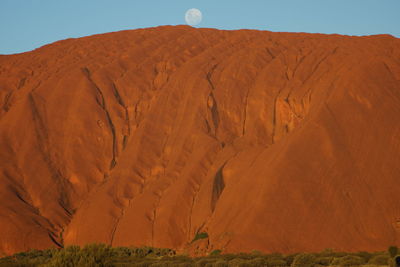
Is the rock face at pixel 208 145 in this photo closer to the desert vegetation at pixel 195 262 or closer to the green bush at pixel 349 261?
the desert vegetation at pixel 195 262

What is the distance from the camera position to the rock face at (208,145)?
41250mm

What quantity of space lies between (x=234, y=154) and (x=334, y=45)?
21.3m

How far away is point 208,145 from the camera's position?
51.1 m

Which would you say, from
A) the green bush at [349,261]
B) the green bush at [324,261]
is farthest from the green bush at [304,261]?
the green bush at [349,261]

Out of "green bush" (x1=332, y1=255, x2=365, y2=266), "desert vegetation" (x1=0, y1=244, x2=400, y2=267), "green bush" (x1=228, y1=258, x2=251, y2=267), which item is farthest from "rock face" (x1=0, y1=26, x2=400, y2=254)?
"green bush" (x1=228, y1=258, x2=251, y2=267)

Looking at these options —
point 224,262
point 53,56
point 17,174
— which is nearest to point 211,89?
point 17,174

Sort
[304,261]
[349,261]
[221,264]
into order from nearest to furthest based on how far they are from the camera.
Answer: [304,261], [349,261], [221,264]

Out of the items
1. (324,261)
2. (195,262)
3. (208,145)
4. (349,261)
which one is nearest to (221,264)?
(195,262)

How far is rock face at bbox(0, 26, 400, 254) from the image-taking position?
41250 mm

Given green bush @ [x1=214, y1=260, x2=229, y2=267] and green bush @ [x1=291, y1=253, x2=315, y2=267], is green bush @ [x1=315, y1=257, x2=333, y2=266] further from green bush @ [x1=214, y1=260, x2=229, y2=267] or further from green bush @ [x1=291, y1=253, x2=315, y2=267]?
green bush @ [x1=214, y1=260, x2=229, y2=267]

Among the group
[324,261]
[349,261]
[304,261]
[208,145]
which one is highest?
[304,261]

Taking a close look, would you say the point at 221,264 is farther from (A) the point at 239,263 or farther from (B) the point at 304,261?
(B) the point at 304,261

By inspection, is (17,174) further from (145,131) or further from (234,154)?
(234,154)

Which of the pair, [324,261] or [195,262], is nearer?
[324,261]
